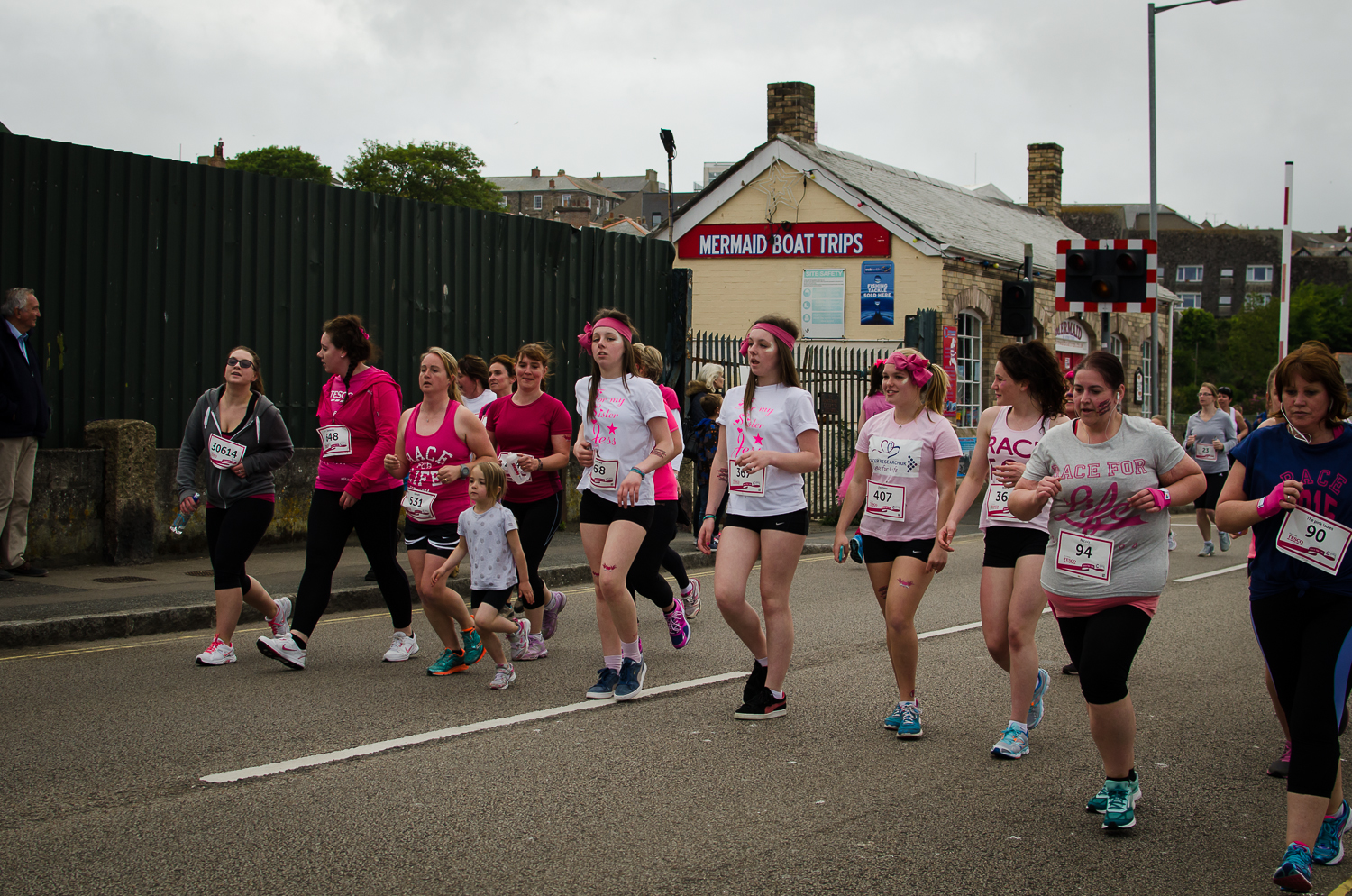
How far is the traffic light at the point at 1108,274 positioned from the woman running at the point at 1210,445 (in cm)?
153

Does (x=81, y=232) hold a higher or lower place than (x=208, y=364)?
higher

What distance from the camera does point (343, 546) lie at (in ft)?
23.8

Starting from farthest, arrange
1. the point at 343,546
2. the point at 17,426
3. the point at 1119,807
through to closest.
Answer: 1. the point at 17,426
2. the point at 343,546
3. the point at 1119,807

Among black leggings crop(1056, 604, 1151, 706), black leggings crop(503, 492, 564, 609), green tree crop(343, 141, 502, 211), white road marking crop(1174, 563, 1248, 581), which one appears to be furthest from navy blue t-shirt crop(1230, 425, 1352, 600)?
green tree crop(343, 141, 502, 211)

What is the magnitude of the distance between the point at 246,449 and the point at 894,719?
13.1ft

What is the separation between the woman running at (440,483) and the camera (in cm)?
701

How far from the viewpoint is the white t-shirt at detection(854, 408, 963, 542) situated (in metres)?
5.88

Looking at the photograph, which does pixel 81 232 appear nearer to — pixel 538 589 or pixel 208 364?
pixel 208 364

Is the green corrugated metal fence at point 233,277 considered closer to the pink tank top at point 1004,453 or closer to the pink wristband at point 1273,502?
the pink tank top at point 1004,453

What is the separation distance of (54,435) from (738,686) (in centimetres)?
707

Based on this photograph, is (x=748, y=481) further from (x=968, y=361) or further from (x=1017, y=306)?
(x=968, y=361)

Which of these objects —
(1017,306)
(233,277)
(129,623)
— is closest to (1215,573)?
(1017,306)

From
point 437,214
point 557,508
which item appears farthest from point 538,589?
point 437,214

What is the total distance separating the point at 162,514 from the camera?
11.3 meters
